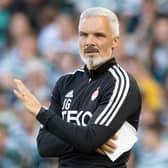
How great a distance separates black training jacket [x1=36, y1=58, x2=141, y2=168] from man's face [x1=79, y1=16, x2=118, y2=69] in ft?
0.24

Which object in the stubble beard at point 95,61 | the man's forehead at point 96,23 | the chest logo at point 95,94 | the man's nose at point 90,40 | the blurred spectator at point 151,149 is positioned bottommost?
the chest logo at point 95,94

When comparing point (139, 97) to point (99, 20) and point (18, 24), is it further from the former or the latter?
point (18, 24)

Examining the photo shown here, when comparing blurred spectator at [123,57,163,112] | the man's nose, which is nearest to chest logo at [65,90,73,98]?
the man's nose

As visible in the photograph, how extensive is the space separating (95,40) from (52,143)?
717 mm

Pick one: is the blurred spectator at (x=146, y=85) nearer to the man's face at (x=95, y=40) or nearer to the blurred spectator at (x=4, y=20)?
the blurred spectator at (x=4, y=20)

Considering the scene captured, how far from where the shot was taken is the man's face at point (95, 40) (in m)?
5.32

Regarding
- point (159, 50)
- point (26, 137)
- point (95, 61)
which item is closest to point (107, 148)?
point (95, 61)

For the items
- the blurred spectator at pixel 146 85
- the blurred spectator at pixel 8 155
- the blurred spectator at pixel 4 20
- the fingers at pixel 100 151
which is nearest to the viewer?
the fingers at pixel 100 151

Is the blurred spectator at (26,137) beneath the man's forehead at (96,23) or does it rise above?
above

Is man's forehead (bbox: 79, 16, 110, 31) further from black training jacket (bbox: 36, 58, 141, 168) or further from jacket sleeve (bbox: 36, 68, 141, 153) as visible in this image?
jacket sleeve (bbox: 36, 68, 141, 153)

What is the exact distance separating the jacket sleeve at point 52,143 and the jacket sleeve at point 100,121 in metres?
0.24

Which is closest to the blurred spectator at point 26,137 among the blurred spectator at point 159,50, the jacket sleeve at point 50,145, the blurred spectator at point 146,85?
the blurred spectator at point 146,85

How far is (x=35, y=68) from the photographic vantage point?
10445mm

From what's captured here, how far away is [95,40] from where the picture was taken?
531 centimetres
